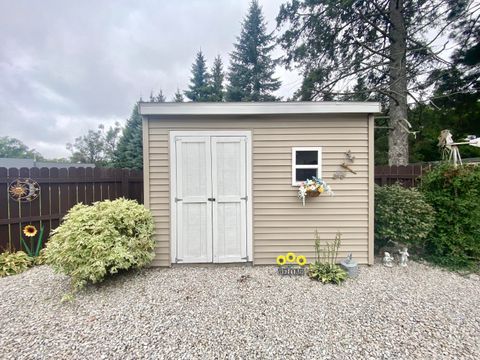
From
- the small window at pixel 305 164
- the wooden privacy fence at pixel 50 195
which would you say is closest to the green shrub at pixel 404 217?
the small window at pixel 305 164

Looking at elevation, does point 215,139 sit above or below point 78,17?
below

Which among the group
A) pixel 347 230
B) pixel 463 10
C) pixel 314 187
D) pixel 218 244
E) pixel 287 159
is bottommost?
pixel 218 244

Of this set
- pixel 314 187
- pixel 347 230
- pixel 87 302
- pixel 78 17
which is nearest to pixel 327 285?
pixel 347 230

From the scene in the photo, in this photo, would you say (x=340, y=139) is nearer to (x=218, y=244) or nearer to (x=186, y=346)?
(x=218, y=244)

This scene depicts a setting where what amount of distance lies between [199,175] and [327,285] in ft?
7.77

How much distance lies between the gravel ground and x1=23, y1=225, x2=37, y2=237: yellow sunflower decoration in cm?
72

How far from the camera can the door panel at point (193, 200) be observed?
3.24 metres

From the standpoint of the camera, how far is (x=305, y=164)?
10.9 ft

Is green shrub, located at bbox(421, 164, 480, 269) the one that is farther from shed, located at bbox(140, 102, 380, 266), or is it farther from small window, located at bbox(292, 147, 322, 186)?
small window, located at bbox(292, 147, 322, 186)

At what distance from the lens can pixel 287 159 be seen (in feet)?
10.9

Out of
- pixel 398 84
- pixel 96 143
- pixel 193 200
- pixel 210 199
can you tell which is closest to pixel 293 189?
pixel 210 199

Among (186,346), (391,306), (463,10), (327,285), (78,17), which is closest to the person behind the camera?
(186,346)

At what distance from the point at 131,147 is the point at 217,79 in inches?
307

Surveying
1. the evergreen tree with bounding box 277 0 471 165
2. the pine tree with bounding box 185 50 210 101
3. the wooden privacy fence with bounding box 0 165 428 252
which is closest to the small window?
the wooden privacy fence with bounding box 0 165 428 252
